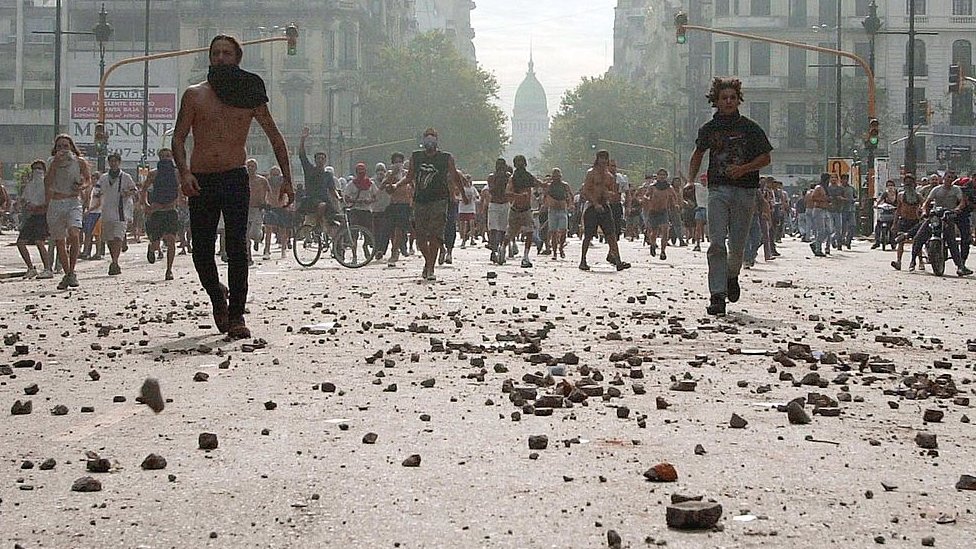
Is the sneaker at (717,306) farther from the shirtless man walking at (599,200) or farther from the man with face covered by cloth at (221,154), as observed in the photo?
the shirtless man walking at (599,200)

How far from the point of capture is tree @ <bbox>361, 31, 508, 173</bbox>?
103562 millimetres

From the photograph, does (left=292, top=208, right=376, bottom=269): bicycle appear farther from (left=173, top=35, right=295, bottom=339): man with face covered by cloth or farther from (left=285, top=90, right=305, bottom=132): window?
(left=285, top=90, right=305, bottom=132): window

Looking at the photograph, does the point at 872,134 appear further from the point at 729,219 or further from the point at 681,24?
the point at 729,219

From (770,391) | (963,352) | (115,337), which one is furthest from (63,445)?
(963,352)

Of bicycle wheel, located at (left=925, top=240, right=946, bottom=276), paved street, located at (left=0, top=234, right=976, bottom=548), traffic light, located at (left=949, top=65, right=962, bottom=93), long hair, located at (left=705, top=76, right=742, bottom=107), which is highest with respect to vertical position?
traffic light, located at (left=949, top=65, right=962, bottom=93)

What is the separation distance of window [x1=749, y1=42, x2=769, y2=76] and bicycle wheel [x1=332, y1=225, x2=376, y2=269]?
7276cm

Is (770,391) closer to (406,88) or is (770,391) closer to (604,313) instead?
(604,313)

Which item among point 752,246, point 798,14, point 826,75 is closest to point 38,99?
point 798,14

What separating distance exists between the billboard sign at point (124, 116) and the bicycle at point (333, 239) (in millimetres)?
38839

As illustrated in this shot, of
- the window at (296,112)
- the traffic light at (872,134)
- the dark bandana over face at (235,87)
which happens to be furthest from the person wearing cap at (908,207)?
the window at (296,112)

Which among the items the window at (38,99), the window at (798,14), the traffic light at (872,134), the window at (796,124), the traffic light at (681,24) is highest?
the window at (798,14)

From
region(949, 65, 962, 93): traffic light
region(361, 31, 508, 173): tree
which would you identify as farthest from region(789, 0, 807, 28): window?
region(949, 65, 962, 93): traffic light

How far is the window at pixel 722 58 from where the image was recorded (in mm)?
95625

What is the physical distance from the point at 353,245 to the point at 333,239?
0.46 meters
